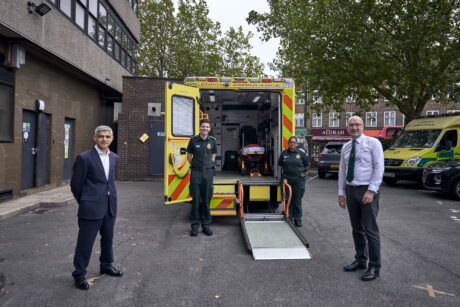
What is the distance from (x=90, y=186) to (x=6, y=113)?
650 cm

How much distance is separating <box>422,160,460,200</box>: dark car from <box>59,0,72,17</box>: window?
40.4 ft

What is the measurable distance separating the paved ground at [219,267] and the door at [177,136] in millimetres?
738

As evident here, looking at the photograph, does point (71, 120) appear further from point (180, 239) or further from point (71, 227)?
point (180, 239)

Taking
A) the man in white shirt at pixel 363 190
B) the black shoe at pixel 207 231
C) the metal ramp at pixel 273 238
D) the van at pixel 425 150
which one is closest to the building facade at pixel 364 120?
the van at pixel 425 150

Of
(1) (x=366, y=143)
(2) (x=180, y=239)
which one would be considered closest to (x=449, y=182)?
(1) (x=366, y=143)

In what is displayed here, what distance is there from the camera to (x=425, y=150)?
1191cm

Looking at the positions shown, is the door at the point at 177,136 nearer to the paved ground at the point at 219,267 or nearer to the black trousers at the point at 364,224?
the paved ground at the point at 219,267

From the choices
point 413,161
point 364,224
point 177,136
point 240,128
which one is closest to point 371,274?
point 364,224

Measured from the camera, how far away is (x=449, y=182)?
32.1ft

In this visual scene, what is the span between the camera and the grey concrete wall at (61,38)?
7.86 metres

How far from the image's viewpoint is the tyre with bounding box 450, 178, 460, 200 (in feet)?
31.8

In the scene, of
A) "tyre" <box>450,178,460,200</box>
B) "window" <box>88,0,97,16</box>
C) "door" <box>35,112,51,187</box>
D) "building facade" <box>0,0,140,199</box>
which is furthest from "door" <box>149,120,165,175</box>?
"tyre" <box>450,178,460,200</box>

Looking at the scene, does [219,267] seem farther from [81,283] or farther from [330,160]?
[330,160]

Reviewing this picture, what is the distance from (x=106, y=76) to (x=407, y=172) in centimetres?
Answer: 1213
